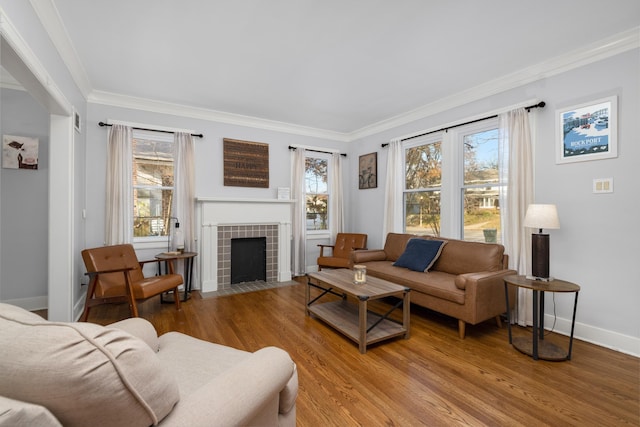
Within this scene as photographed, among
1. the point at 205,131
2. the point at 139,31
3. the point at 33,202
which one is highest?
the point at 139,31

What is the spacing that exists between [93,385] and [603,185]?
146 inches

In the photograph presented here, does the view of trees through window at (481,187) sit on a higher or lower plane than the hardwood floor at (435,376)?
higher

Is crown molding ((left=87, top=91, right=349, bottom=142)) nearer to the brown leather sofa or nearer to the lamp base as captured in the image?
the brown leather sofa

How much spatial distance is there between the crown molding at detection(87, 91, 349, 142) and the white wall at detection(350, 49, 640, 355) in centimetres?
318

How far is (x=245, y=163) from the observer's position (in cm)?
476

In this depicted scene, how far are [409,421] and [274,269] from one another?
3443mm

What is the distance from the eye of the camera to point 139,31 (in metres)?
2.49

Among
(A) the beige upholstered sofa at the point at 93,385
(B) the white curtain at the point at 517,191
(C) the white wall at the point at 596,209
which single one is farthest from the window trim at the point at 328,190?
(A) the beige upholstered sofa at the point at 93,385

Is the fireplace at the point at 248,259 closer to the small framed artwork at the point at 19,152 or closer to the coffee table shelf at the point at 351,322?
the coffee table shelf at the point at 351,322

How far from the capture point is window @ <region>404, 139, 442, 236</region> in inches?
168

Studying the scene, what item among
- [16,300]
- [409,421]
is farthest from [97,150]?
[409,421]

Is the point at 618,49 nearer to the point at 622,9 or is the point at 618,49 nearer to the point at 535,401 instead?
the point at 622,9

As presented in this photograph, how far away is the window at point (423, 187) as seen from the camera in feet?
14.0

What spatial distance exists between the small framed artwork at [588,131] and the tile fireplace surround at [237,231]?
3613 mm
